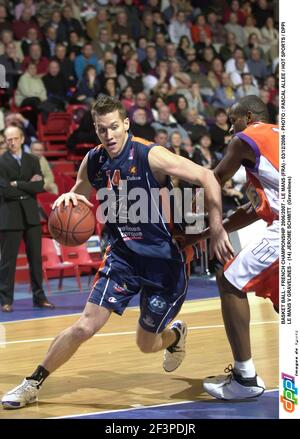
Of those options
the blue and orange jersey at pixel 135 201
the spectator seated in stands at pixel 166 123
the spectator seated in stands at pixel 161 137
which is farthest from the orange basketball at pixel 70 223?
the spectator seated in stands at pixel 166 123

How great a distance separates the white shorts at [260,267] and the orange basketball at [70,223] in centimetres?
104

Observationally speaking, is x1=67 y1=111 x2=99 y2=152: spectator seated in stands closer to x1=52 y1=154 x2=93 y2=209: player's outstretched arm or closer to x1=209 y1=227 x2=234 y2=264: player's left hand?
x1=52 y1=154 x2=93 y2=209: player's outstretched arm

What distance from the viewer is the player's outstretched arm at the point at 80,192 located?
6.03 meters

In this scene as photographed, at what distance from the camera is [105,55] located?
609 inches

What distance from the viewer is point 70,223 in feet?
20.2

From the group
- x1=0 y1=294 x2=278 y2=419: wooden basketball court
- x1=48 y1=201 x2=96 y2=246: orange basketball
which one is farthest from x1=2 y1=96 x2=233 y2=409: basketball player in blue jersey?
x1=0 y1=294 x2=278 y2=419: wooden basketball court

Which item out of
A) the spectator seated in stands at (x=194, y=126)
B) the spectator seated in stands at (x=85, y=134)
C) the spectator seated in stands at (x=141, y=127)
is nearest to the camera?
the spectator seated in stands at (x=141, y=127)

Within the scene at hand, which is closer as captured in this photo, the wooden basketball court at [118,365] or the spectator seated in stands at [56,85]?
the wooden basketball court at [118,365]

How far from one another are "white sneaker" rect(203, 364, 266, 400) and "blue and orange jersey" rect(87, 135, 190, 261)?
0.85m

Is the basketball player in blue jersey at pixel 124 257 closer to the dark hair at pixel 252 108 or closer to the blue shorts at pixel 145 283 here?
the blue shorts at pixel 145 283
